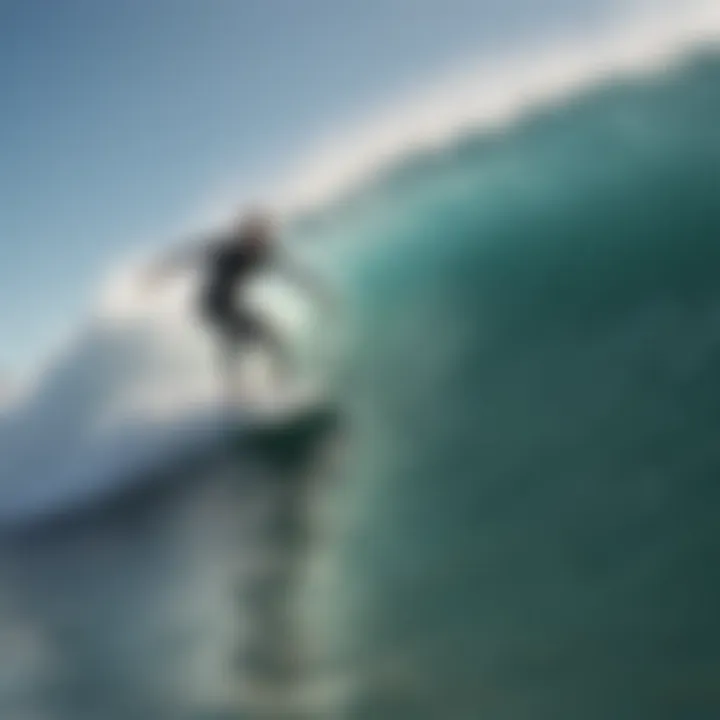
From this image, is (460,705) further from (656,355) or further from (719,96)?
(719,96)

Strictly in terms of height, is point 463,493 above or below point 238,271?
below

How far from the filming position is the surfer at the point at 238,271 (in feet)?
10.7

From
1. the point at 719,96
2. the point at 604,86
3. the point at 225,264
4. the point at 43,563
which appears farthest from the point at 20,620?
the point at 719,96

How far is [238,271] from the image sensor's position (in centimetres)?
327

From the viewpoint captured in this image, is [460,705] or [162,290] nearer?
[460,705]

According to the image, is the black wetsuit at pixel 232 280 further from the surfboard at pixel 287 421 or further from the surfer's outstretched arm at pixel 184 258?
the surfboard at pixel 287 421

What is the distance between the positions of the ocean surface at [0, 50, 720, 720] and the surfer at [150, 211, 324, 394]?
0.37ft

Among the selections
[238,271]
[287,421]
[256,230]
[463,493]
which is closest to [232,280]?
[238,271]

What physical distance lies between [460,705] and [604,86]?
1.69 meters

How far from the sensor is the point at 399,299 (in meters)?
3.24

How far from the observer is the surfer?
3262mm

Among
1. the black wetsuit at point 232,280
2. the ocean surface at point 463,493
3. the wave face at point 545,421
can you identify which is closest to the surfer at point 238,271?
the black wetsuit at point 232,280

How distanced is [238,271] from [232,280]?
30mm

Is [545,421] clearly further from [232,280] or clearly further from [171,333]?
[171,333]
